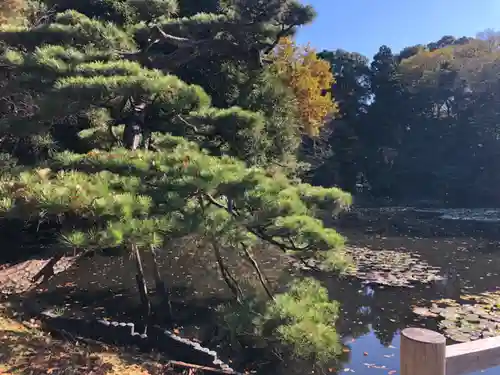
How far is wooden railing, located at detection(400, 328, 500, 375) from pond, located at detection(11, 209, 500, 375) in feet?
5.86

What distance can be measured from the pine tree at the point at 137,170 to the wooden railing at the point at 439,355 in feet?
3.89

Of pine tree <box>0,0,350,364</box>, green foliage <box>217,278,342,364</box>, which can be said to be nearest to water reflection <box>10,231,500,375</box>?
green foliage <box>217,278,342,364</box>

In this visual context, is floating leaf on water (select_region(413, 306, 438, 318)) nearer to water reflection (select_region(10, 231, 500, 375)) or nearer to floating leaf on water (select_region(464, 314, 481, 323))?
water reflection (select_region(10, 231, 500, 375))

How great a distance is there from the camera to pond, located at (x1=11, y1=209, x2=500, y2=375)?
3.76 metres

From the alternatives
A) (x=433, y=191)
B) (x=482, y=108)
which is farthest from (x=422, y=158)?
(x=482, y=108)

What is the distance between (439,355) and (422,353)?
0.15 feet

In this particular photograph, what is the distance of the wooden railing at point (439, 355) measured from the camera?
1.14 m

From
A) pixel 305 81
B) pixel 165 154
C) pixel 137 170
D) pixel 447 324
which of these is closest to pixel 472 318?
pixel 447 324

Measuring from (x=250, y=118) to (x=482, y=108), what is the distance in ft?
55.4

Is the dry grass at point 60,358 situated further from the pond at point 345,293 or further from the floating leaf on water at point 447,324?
the floating leaf on water at point 447,324

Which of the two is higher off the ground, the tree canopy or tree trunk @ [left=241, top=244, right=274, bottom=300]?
the tree canopy

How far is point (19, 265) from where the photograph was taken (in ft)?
18.2

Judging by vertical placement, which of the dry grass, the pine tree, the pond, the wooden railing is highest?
the pine tree

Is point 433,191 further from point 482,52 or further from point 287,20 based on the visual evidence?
point 287,20
